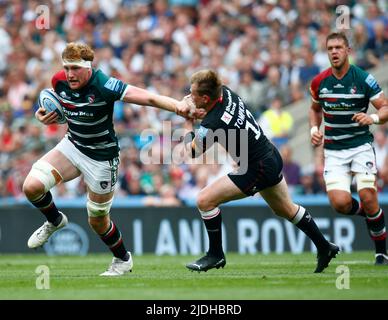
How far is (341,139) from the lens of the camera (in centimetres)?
1193

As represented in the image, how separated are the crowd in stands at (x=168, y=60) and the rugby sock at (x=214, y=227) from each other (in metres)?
6.93

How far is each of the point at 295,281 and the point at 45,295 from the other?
2.61 meters

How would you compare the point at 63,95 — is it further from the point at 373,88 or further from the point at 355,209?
the point at 355,209

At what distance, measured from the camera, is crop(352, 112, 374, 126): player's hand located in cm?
1118

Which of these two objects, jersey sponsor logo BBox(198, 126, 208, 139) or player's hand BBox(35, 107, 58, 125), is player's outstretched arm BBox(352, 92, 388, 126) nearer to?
jersey sponsor logo BBox(198, 126, 208, 139)

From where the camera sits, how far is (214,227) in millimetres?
10508

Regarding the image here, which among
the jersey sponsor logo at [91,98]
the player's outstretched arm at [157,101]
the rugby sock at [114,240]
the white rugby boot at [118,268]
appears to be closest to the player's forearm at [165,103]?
the player's outstretched arm at [157,101]

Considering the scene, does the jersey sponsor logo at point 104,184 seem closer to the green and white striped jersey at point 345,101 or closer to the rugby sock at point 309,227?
the rugby sock at point 309,227

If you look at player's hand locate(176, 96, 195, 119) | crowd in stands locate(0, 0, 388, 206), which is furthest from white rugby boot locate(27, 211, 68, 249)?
crowd in stands locate(0, 0, 388, 206)

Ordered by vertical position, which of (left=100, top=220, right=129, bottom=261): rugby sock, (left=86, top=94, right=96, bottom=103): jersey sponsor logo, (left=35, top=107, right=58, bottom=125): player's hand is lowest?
(left=100, top=220, right=129, bottom=261): rugby sock

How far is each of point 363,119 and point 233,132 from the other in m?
1.85

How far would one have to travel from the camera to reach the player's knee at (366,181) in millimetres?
11750

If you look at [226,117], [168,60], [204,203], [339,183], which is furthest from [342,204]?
[168,60]

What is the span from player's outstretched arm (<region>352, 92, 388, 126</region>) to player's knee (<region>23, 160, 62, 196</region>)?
3553mm
